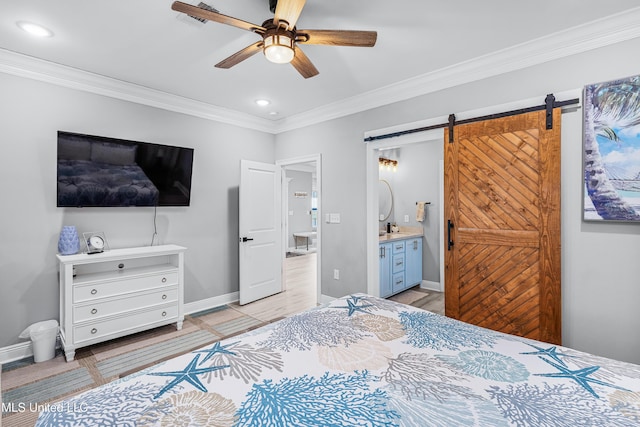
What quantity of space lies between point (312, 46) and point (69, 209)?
276cm

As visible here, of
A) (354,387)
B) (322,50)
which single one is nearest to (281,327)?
(354,387)

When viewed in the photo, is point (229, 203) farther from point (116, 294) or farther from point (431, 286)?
point (431, 286)

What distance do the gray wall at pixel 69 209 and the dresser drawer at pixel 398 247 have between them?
7.80ft

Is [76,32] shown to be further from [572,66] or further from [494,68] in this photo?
[572,66]

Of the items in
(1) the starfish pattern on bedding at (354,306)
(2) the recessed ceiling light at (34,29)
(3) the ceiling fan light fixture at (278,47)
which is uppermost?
(2) the recessed ceiling light at (34,29)

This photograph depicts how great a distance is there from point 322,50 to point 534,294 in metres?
2.65

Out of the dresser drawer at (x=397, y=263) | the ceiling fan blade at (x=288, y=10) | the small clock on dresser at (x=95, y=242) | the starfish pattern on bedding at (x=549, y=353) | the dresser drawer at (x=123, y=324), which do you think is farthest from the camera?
the dresser drawer at (x=397, y=263)

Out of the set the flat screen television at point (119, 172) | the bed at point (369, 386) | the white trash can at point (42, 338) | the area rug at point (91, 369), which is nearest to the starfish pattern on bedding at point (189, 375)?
the bed at point (369, 386)

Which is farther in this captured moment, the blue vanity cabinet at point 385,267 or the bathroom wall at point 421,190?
the bathroom wall at point 421,190

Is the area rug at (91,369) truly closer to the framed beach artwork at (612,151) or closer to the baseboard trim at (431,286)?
the baseboard trim at (431,286)

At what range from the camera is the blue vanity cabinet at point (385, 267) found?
4.03 meters

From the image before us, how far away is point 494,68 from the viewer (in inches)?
105

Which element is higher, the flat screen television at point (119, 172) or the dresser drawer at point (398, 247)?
the flat screen television at point (119, 172)

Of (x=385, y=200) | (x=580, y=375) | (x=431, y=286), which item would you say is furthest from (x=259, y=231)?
(x=580, y=375)
